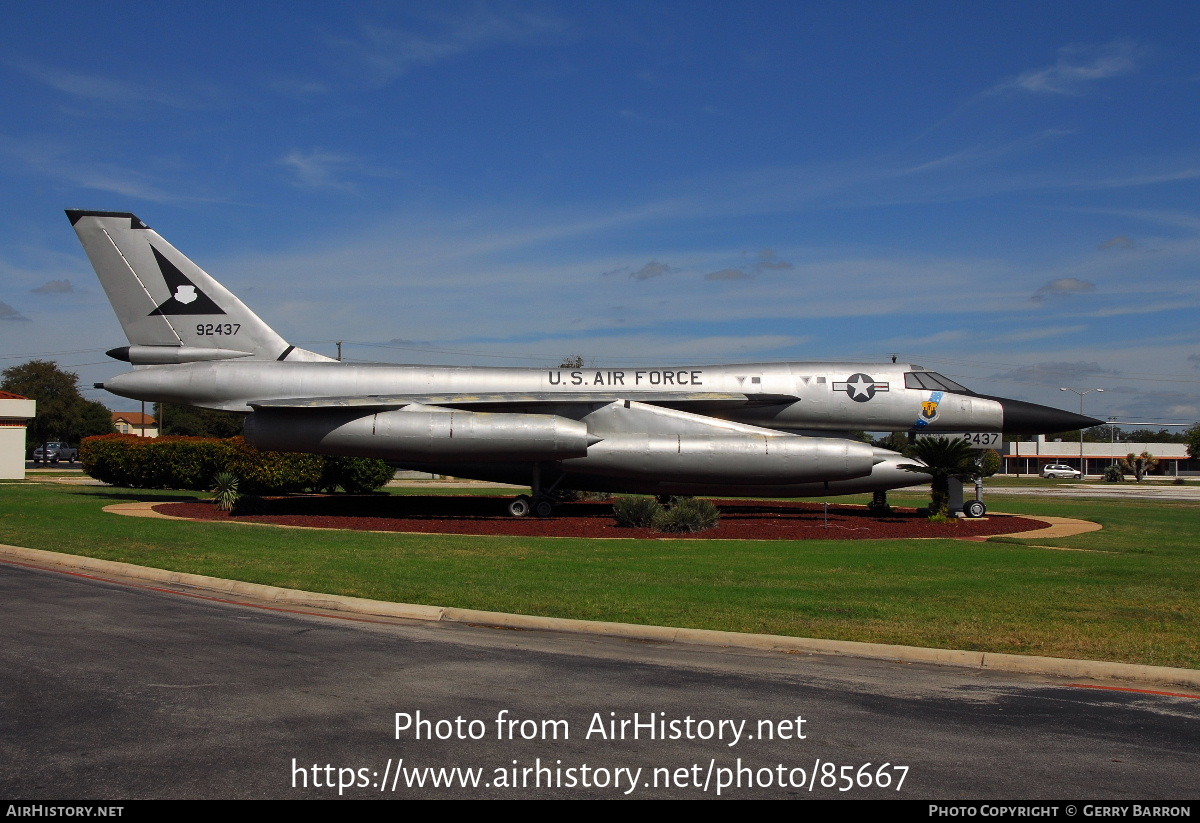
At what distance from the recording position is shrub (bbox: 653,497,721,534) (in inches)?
785

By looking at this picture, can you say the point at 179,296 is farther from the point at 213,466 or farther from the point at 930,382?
the point at 930,382

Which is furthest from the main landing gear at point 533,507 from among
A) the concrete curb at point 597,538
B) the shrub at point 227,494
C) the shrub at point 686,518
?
the shrub at point 227,494

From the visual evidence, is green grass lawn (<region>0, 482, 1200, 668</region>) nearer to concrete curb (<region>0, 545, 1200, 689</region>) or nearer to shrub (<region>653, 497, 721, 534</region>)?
concrete curb (<region>0, 545, 1200, 689</region>)

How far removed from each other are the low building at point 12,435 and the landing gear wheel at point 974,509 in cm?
3946

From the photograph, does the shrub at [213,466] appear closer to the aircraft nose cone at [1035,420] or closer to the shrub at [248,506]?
the shrub at [248,506]

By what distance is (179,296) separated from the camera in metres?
22.5

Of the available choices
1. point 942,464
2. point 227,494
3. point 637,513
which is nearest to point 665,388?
point 637,513

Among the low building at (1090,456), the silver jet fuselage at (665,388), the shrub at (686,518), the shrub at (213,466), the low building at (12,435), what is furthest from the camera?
the low building at (1090,456)

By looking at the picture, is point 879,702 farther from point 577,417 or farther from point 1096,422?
point 1096,422

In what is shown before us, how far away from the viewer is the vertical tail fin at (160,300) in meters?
22.0

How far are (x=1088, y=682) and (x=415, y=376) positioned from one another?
57.8 ft

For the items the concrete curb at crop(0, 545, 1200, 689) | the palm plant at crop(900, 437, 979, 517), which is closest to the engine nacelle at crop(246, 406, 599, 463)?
the palm plant at crop(900, 437, 979, 517)

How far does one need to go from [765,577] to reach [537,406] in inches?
408
